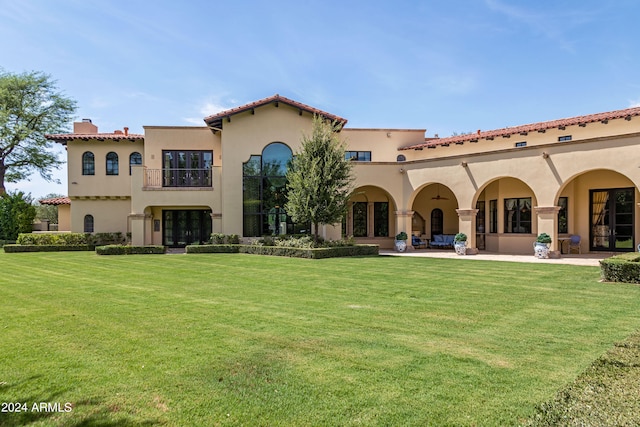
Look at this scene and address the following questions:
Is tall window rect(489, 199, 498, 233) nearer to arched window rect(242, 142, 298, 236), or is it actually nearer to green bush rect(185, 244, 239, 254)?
arched window rect(242, 142, 298, 236)

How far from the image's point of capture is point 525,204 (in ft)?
65.1

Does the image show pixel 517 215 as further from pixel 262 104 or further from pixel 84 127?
pixel 84 127

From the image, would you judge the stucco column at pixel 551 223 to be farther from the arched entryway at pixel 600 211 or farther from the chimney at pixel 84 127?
the chimney at pixel 84 127

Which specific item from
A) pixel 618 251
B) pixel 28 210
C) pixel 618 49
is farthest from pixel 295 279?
pixel 28 210

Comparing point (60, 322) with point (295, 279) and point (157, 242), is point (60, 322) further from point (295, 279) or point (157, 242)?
point (157, 242)

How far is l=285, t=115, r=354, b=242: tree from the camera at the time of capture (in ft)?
61.7

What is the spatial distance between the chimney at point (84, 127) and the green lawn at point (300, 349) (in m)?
21.0

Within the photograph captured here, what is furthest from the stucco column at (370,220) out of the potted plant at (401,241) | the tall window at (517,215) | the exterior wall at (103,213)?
the exterior wall at (103,213)

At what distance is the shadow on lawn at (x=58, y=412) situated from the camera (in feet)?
10.7

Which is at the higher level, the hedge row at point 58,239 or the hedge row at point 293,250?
the hedge row at point 58,239

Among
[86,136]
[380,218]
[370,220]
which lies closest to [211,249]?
[370,220]

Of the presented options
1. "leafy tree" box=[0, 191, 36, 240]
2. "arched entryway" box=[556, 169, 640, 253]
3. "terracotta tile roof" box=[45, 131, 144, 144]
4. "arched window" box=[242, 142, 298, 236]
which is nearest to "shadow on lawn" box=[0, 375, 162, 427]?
"arched window" box=[242, 142, 298, 236]

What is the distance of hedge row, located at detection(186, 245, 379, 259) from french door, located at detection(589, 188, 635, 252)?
10605 mm

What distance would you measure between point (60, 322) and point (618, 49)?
63.3ft
